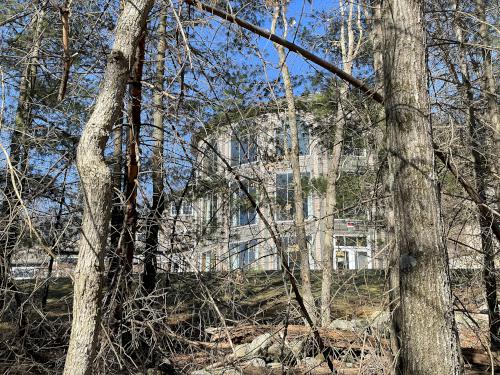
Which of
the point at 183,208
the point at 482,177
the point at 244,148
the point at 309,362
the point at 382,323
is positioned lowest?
the point at 309,362

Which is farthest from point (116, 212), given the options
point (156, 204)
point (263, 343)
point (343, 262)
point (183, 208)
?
point (343, 262)

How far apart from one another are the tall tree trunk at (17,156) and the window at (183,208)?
1526 millimetres

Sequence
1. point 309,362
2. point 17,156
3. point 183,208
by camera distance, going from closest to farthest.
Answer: point 309,362 → point 183,208 → point 17,156

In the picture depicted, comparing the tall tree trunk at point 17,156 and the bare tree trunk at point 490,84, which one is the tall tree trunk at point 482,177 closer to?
the bare tree trunk at point 490,84

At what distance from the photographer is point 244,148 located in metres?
5.25

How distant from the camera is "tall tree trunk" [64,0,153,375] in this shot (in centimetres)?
289

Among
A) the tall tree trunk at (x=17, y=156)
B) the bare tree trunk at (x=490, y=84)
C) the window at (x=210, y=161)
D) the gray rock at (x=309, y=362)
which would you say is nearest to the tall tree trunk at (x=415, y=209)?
the window at (x=210, y=161)

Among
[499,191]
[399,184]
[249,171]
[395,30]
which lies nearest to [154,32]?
[249,171]

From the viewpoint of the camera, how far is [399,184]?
3.62m

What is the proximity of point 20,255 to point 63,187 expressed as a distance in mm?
1090

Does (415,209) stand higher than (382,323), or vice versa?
(415,209)

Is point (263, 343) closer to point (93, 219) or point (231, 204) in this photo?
point (231, 204)

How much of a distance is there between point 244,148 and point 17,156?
115 inches

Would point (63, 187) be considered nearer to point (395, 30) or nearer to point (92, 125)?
point (92, 125)
